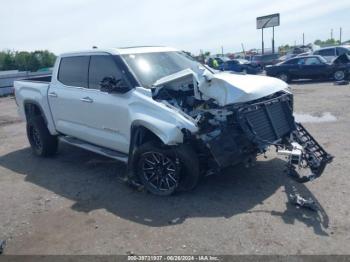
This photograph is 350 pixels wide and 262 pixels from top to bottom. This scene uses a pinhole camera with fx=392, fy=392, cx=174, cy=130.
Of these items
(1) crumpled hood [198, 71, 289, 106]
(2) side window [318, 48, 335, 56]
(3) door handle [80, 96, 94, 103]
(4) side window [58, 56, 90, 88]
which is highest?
(4) side window [58, 56, 90, 88]

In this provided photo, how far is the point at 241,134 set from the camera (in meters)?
5.03

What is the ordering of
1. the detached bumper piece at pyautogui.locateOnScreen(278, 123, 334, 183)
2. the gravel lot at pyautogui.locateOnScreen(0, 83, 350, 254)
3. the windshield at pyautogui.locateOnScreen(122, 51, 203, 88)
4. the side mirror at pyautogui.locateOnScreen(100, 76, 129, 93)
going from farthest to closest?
1. the windshield at pyautogui.locateOnScreen(122, 51, 203, 88)
2. the side mirror at pyautogui.locateOnScreen(100, 76, 129, 93)
3. the detached bumper piece at pyautogui.locateOnScreen(278, 123, 334, 183)
4. the gravel lot at pyautogui.locateOnScreen(0, 83, 350, 254)

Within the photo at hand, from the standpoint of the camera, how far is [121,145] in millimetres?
5789

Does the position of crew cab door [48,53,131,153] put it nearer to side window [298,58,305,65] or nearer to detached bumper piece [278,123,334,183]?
detached bumper piece [278,123,334,183]

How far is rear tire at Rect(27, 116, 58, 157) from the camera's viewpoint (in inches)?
299

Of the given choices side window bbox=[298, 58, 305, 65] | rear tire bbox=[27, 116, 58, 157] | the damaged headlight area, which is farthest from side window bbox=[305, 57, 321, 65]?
rear tire bbox=[27, 116, 58, 157]

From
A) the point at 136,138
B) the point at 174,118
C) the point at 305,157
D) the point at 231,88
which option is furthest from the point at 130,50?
the point at 305,157

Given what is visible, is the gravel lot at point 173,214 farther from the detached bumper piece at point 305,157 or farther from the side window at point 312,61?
the side window at point 312,61

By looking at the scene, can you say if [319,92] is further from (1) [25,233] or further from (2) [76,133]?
(1) [25,233]

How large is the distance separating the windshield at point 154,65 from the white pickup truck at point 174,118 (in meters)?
0.02

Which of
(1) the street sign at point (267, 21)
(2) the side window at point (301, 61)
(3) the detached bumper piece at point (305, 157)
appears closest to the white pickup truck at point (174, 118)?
(3) the detached bumper piece at point (305, 157)

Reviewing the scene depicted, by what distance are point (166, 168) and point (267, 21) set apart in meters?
39.8

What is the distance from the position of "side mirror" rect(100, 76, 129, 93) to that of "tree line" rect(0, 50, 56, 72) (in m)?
40.2

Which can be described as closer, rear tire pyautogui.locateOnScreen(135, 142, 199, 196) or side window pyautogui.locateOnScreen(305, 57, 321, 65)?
rear tire pyautogui.locateOnScreen(135, 142, 199, 196)
